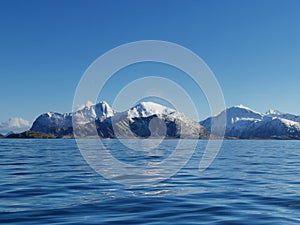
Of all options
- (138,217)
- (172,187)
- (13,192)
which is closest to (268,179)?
(172,187)

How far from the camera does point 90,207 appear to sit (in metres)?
17.3

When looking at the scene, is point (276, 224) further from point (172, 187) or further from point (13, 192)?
point (13, 192)

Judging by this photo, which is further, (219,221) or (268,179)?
(268,179)

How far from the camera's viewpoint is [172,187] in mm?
24656

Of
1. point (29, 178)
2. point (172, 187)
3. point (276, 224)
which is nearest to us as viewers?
point (276, 224)

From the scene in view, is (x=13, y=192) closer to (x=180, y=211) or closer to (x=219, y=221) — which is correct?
(x=180, y=211)

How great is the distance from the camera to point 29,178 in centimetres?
2847

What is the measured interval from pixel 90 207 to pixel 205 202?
602cm

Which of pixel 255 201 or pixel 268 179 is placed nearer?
pixel 255 201

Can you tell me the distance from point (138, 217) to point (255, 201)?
7.34 m

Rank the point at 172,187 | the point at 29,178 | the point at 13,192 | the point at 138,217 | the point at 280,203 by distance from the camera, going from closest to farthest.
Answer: the point at 138,217 < the point at 280,203 < the point at 13,192 < the point at 172,187 < the point at 29,178

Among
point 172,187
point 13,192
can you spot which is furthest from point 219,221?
point 13,192

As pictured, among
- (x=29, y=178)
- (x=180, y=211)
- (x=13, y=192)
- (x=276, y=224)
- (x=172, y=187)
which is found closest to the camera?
(x=276, y=224)

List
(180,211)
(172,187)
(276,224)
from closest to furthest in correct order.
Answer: (276,224) < (180,211) < (172,187)
